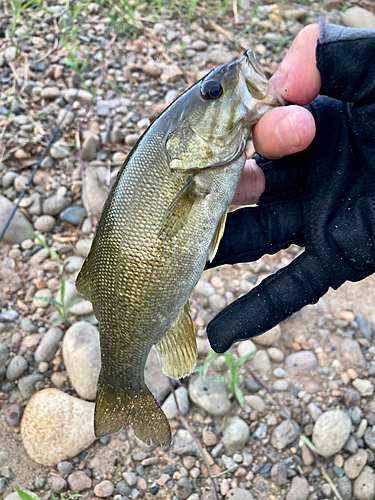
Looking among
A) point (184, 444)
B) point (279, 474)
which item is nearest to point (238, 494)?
point (279, 474)

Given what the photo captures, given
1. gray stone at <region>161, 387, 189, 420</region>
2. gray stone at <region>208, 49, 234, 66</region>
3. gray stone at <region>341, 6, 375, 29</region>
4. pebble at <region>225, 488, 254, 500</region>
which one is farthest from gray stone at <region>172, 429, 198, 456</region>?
gray stone at <region>341, 6, 375, 29</region>

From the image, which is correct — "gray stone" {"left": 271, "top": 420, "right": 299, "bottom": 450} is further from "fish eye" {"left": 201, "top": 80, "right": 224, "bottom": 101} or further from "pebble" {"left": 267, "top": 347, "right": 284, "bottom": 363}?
"fish eye" {"left": 201, "top": 80, "right": 224, "bottom": 101}

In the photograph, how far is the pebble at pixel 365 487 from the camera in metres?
2.77

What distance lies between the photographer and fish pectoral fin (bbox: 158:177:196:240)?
2.00m

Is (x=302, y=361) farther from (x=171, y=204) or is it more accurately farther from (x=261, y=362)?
(x=171, y=204)

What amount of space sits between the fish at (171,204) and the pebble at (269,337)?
1.31 metres

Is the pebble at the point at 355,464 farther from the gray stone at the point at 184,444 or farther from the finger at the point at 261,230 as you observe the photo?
the finger at the point at 261,230

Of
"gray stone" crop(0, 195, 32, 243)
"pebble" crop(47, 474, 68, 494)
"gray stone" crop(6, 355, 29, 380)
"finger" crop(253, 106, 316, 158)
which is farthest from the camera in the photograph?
"gray stone" crop(0, 195, 32, 243)

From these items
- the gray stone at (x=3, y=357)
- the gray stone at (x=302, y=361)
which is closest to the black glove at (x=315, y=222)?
the gray stone at (x=302, y=361)

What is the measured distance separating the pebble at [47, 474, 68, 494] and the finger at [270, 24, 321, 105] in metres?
2.54

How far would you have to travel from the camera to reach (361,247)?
2.30m

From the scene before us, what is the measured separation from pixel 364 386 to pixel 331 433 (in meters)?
0.45

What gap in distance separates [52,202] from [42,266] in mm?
624

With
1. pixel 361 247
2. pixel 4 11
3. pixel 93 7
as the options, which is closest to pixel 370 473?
pixel 361 247
